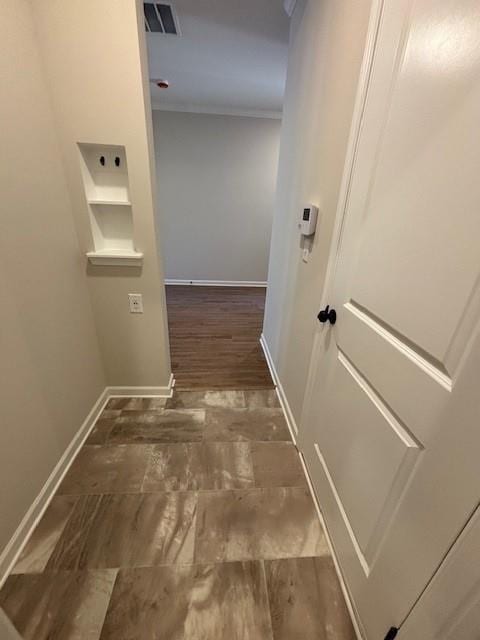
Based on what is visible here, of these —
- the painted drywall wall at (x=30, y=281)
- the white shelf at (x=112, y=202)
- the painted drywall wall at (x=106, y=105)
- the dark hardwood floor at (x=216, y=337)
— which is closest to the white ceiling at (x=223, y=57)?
the painted drywall wall at (x=106, y=105)

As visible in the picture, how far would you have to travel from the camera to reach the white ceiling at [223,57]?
6.01ft

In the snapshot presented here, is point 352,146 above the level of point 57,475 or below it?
above

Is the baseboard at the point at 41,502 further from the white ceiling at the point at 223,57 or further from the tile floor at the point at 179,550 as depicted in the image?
the white ceiling at the point at 223,57

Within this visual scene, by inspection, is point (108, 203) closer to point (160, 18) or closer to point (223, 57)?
point (160, 18)

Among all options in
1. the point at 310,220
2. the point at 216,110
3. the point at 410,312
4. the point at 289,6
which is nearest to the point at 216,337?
the point at 310,220

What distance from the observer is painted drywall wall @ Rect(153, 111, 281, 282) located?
149 inches

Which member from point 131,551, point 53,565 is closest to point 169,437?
point 131,551

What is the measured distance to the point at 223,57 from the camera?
2.39m

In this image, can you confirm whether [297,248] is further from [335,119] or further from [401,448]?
[401,448]

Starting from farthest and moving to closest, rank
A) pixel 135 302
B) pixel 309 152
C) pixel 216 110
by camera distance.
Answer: pixel 216 110 → pixel 135 302 → pixel 309 152

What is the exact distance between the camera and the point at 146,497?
1.32 metres

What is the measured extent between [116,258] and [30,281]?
1.68 ft

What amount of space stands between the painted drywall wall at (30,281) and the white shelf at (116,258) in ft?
0.35

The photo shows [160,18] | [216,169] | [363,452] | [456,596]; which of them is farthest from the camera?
[216,169]
